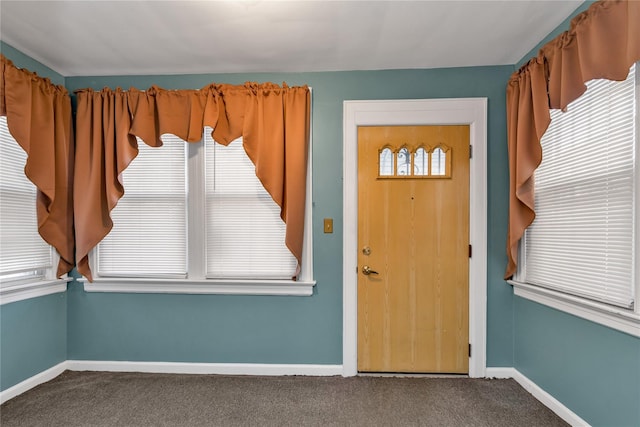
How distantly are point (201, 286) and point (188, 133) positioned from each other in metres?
1.24

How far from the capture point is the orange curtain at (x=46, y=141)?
219cm

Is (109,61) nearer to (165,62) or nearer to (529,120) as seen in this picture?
(165,62)

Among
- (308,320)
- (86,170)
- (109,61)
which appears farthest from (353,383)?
(109,61)

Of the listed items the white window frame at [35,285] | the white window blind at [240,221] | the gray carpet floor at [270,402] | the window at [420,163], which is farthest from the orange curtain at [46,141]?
the window at [420,163]

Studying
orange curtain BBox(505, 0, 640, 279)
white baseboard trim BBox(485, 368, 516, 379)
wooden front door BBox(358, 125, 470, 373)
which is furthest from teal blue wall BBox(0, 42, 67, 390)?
orange curtain BBox(505, 0, 640, 279)

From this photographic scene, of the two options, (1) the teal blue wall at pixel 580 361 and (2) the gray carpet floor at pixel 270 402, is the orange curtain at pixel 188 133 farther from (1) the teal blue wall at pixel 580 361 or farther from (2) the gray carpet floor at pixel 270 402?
(1) the teal blue wall at pixel 580 361

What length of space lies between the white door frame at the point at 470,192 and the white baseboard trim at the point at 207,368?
0.27m

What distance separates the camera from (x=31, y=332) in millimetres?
2424

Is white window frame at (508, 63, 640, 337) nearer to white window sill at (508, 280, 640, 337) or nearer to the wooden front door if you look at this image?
white window sill at (508, 280, 640, 337)

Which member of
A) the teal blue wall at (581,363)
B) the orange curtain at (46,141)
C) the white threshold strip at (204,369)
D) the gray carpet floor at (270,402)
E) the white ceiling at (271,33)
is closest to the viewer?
the teal blue wall at (581,363)

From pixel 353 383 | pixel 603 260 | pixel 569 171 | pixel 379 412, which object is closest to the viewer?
pixel 603 260

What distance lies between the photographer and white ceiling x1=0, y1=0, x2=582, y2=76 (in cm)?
185

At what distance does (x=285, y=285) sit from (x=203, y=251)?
2.40ft

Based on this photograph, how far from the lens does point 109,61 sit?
8.15ft
